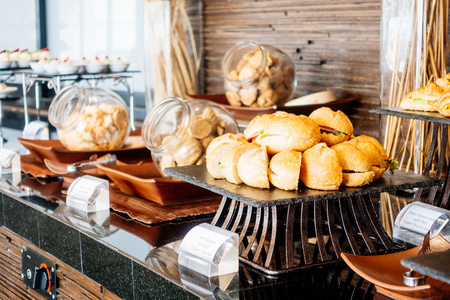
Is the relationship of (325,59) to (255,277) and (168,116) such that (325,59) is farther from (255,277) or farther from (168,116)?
(255,277)

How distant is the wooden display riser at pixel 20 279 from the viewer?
1059 mm

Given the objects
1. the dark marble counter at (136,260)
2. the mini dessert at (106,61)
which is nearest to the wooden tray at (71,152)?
the dark marble counter at (136,260)

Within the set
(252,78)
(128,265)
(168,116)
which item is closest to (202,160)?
(168,116)

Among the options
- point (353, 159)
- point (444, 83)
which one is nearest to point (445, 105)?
point (444, 83)

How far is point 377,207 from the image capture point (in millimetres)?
1269

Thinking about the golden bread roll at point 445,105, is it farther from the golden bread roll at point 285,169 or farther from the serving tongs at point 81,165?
the serving tongs at point 81,165

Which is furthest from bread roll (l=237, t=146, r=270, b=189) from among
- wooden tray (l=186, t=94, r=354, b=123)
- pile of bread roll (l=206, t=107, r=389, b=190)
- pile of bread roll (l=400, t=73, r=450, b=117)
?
wooden tray (l=186, t=94, r=354, b=123)

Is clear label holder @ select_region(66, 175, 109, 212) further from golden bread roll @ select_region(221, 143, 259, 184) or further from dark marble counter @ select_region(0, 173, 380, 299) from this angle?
golden bread roll @ select_region(221, 143, 259, 184)

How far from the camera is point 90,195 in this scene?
1201mm

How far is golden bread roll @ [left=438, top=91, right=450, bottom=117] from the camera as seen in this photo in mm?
1046

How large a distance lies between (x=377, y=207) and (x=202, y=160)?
0.38 meters

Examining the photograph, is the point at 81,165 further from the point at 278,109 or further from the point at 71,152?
the point at 278,109

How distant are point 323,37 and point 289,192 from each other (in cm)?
135

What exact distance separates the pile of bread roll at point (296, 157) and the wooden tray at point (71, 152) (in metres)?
0.69
